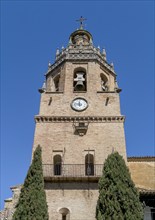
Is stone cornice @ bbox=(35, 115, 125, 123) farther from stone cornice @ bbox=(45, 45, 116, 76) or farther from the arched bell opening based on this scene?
stone cornice @ bbox=(45, 45, 116, 76)

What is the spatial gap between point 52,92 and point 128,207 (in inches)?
394

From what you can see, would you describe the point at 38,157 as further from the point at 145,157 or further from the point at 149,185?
the point at 145,157

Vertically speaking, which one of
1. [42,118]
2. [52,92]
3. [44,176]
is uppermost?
[52,92]

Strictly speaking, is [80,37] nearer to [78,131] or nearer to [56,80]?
[56,80]

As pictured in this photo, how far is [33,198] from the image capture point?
17234mm

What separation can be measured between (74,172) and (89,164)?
1417mm

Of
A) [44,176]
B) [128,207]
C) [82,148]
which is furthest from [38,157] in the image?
[128,207]

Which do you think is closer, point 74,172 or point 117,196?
point 117,196

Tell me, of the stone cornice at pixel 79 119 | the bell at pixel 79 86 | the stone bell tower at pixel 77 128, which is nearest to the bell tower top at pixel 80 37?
the stone bell tower at pixel 77 128

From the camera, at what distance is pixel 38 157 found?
18812 mm

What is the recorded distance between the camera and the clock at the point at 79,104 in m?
23.4

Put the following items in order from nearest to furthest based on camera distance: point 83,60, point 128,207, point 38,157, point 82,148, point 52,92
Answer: point 128,207, point 38,157, point 82,148, point 52,92, point 83,60

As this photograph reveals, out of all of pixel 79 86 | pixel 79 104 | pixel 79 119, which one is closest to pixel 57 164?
pixel 79 119

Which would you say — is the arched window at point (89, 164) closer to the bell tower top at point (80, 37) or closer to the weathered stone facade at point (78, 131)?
the weathered stone facade at point (78, 131)
